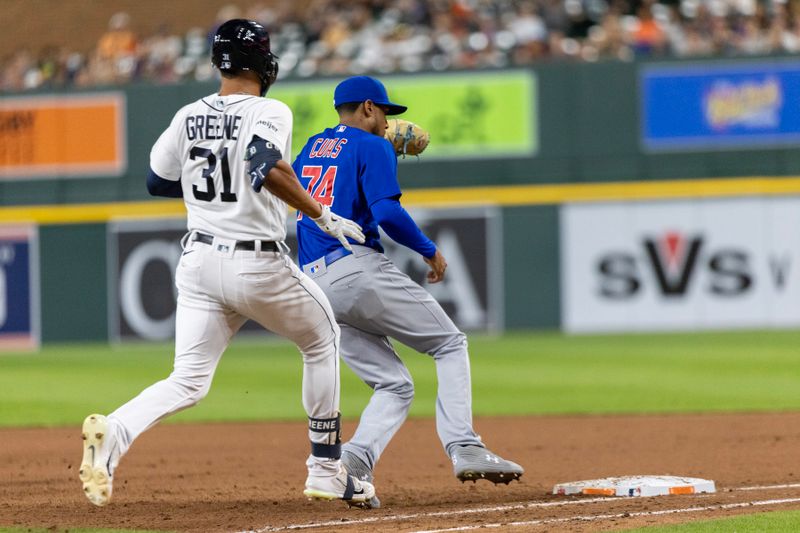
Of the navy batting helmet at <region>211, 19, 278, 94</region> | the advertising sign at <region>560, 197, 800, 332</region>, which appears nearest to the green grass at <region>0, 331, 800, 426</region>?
the advertising sign at <region>560, 197, 800, 332</region>

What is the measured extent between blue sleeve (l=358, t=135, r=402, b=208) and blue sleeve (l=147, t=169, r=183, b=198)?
818 millimetres

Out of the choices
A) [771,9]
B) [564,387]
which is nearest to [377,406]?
[564,387]

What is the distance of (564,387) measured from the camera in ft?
42.2

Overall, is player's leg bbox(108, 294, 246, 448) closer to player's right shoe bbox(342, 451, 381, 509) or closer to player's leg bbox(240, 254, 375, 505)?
player's leg bbox(240, 254, 375, 505)

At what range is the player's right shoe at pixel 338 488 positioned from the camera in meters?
5.82

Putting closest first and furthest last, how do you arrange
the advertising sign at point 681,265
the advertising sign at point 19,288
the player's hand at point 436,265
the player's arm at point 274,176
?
1. the player's arm at point 274,176
2. the player's hand at point 436,265
3. the advertising sign at point 681,265
4. the advertising sign at point 19,288

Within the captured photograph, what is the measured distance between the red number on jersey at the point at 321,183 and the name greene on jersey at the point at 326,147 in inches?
2.2

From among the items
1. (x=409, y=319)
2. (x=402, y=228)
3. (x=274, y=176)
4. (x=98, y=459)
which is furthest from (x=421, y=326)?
(x=98, y=459)

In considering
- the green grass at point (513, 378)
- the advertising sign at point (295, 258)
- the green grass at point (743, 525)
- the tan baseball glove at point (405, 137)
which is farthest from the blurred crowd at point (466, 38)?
the green grass at point (743, 525)

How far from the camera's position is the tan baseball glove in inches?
260

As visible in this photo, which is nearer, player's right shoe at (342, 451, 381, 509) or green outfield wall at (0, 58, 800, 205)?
player's right shoe at (342, 451, 381, 509)

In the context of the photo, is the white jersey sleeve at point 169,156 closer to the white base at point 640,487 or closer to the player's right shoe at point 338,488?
the player's right shoe at point 338,488

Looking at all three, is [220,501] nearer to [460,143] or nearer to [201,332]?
[201,332]

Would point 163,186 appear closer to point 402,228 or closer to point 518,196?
point 402,228
